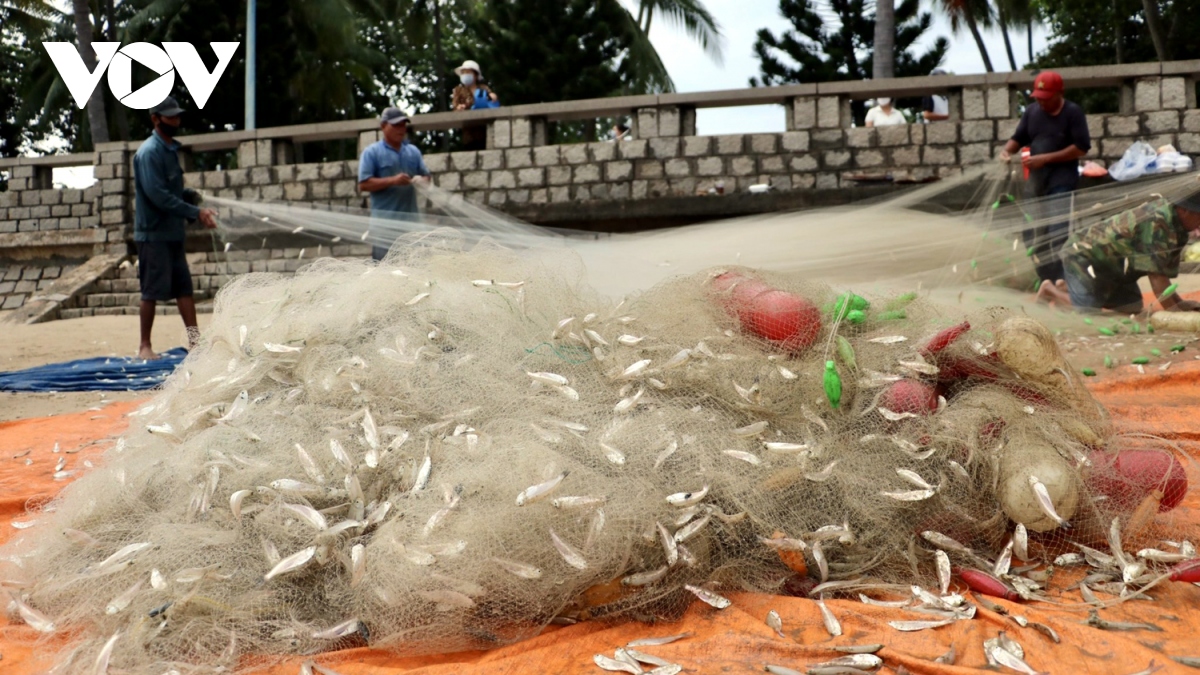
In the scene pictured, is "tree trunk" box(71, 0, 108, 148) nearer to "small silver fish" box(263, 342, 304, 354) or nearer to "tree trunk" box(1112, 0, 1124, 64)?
"small silver fish" box(263, 342, 304, 354)

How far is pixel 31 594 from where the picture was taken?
2.38 m

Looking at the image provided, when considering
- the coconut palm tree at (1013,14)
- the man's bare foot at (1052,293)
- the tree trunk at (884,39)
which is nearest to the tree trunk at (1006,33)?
the coconut palm tree at (1013,14)

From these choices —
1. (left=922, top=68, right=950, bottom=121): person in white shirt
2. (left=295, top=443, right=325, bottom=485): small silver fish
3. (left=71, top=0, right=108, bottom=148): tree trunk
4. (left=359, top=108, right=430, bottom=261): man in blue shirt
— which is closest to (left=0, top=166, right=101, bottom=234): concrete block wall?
(left=71, top=0, right=108, bottom=148): tree trunk

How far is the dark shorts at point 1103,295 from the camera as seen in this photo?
6.14 metres

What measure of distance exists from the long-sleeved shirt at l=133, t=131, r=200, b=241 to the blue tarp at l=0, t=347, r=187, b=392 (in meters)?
0.95

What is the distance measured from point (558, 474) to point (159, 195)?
18.8 ft

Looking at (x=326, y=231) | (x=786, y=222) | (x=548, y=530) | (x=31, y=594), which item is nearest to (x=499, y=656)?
(x=548, y=530)

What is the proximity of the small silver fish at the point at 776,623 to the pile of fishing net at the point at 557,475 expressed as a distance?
0.15 m

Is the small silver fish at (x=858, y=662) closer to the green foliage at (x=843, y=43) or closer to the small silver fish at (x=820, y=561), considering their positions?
the small silver fish at (x=820, y=561)

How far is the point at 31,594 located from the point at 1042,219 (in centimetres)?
549

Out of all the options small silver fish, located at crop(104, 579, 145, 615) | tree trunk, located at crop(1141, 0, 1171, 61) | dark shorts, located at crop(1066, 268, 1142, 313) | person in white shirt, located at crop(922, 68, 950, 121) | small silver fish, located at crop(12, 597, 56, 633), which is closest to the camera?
small silver fish, located at crop(104, 579, 145, 615)

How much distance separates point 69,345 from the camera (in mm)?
9266

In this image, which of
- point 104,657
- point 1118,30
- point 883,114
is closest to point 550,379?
point 104,657
